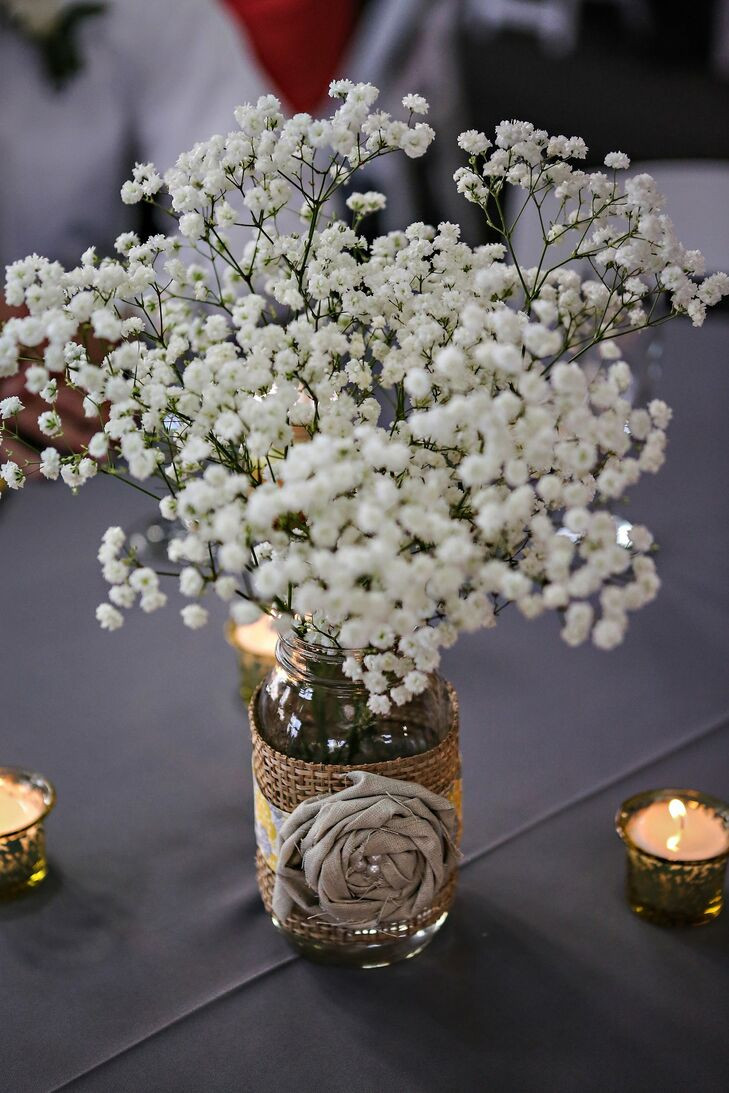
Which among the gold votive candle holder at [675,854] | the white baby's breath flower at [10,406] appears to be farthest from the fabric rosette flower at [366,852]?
the white baby's breath flower at [10,406]

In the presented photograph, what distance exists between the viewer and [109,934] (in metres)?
0.82

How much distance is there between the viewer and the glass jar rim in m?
0.85

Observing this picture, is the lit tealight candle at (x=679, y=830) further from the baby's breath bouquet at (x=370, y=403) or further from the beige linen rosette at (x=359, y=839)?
the baby's breath bouquet at (x=370, y=403)

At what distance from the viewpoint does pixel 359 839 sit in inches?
28.5

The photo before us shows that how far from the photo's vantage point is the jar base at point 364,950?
781mm

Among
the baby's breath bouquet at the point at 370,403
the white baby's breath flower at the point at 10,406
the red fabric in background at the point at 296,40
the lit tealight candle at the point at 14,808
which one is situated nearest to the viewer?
the baby's breath bouquet at the point at 370,403

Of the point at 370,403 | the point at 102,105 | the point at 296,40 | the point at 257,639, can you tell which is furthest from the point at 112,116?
the point at 370,403

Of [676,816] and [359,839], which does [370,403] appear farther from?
[676,816]

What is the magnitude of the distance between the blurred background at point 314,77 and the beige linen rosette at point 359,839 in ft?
6.95

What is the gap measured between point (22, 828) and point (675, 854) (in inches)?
19.4

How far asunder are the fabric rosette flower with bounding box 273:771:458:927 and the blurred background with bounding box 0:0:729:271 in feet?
6.99

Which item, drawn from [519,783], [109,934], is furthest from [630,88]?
[109,934]

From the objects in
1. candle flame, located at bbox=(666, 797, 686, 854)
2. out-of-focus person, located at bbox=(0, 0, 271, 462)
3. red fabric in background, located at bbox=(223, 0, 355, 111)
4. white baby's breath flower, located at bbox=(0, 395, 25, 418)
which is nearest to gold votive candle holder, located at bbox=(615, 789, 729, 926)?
candle flame, located at bbox=(666, 797, 686, 854)

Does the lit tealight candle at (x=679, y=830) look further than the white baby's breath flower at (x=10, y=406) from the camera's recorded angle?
Yes
